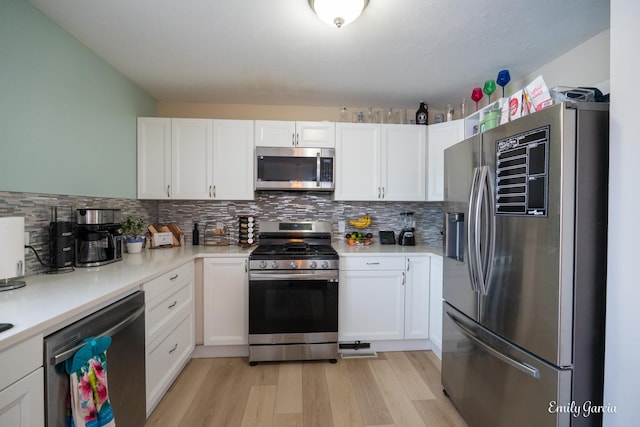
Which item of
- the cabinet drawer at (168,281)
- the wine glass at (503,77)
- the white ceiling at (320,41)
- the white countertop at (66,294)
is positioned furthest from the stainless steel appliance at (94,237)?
the wine glass at (503,77)

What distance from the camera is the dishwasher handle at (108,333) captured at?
0.92 metres

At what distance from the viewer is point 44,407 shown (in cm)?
89

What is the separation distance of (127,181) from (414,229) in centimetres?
287

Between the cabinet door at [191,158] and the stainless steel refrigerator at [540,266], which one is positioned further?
the cabinet door at [191,158]

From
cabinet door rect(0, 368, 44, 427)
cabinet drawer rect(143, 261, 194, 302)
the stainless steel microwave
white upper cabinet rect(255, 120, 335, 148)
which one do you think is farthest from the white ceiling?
cabinet door rect(0, 368, 44, 427)

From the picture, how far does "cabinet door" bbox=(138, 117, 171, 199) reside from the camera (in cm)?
248

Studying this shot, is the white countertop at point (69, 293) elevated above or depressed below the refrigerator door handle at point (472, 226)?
below

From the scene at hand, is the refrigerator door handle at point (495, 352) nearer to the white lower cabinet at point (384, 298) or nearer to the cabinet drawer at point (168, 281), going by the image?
the white lower cabinet at point (384, 298)

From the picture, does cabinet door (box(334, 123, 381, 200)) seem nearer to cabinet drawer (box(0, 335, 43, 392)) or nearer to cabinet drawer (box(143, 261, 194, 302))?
cabinet drawer (box(143, 261, 194, 302))

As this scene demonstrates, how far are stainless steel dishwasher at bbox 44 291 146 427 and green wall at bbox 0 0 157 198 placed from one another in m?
0.89

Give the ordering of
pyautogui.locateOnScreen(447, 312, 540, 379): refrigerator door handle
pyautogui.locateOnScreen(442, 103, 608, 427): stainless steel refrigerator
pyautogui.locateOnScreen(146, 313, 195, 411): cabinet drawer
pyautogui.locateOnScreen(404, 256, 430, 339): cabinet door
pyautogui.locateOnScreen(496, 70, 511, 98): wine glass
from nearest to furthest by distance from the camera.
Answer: pyautogui.locateOnScreen(442, 103, 608, 427): stainless steel refrigerator → pyautogui.locateOnScreen(447, 312, 540, 379): refrigerator door handle → pyautogui.locateOnScreen(146, 313, 195, 411): cabinet drawer → pyautogui.locateOnScreen(496, 70, 511, 98): wine glass → pyautogui.locateOnScreen(404, 256, 430, 339): cabinet door

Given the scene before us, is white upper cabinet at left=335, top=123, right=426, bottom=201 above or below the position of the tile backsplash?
above

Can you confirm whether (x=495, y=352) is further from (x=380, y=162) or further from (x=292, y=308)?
(x=380, y=162)

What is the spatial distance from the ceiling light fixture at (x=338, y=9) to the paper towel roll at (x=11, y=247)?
67.9 inches
